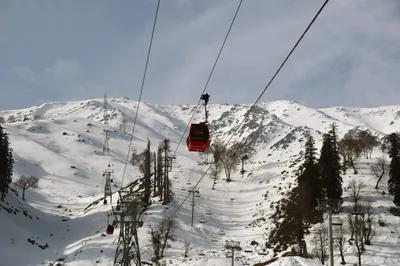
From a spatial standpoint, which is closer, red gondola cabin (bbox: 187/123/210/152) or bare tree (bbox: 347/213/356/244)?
red gondola cabin (bbox: 187/123/210/152)

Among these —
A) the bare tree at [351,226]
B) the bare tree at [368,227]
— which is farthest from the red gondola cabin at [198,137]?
the bare tree at [351,226]

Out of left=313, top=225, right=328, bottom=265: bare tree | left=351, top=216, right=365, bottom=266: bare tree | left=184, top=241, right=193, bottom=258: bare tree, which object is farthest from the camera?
left=184, top=241, right=193, bottom=258: bare tree

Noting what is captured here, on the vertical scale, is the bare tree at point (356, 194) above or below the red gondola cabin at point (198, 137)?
below

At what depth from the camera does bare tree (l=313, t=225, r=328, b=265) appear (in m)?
48.8

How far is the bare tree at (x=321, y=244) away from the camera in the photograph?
48844mm

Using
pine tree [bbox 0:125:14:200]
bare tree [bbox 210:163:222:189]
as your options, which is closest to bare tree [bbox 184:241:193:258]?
pine tree [bbox 0:125:14:200]

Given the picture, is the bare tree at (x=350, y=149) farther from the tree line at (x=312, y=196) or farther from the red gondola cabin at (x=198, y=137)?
the red gondola cabin at (x=198, y=137)

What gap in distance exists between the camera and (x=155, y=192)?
262ft

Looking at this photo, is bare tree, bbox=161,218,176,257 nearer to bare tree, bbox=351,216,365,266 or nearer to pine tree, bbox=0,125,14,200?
bare tree, bbox=351,216,365,266

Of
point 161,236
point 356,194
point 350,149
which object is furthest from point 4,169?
point 350,149

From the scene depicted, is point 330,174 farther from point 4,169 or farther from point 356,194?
point 4,169

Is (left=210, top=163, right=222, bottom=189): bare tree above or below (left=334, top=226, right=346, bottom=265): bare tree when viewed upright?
above

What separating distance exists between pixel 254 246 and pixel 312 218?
32.4ft

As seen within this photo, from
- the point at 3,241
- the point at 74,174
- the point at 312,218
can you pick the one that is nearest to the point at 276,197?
the point at 312,218
